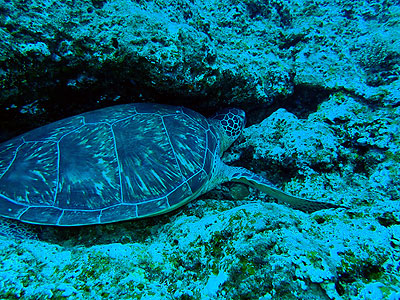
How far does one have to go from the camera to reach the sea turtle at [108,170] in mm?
1320

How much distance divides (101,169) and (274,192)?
127cm

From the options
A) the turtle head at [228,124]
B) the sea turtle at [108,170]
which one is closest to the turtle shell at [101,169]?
the sea turtle at [108,170]

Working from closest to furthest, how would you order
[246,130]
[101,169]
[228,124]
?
[101,169]
[228,124]
[246,130]

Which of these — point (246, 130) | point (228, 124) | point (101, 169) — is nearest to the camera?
point (101, 169)

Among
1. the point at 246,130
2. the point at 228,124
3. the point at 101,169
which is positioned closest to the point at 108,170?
the point at 101,169

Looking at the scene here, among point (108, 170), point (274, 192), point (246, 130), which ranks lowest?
point (274, 192)

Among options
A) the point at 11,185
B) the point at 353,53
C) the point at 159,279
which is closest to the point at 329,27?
the point at 353,53

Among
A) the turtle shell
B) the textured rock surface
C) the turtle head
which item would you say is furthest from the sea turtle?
the turtle head

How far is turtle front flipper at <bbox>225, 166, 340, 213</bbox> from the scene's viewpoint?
1.25 meters

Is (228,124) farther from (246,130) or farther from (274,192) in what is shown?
(274,192)

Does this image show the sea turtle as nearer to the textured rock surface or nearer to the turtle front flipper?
the turtle front flipper

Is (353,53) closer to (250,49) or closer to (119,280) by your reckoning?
(250,49)

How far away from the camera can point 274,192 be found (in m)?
1.47

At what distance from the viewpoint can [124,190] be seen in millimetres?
1418
